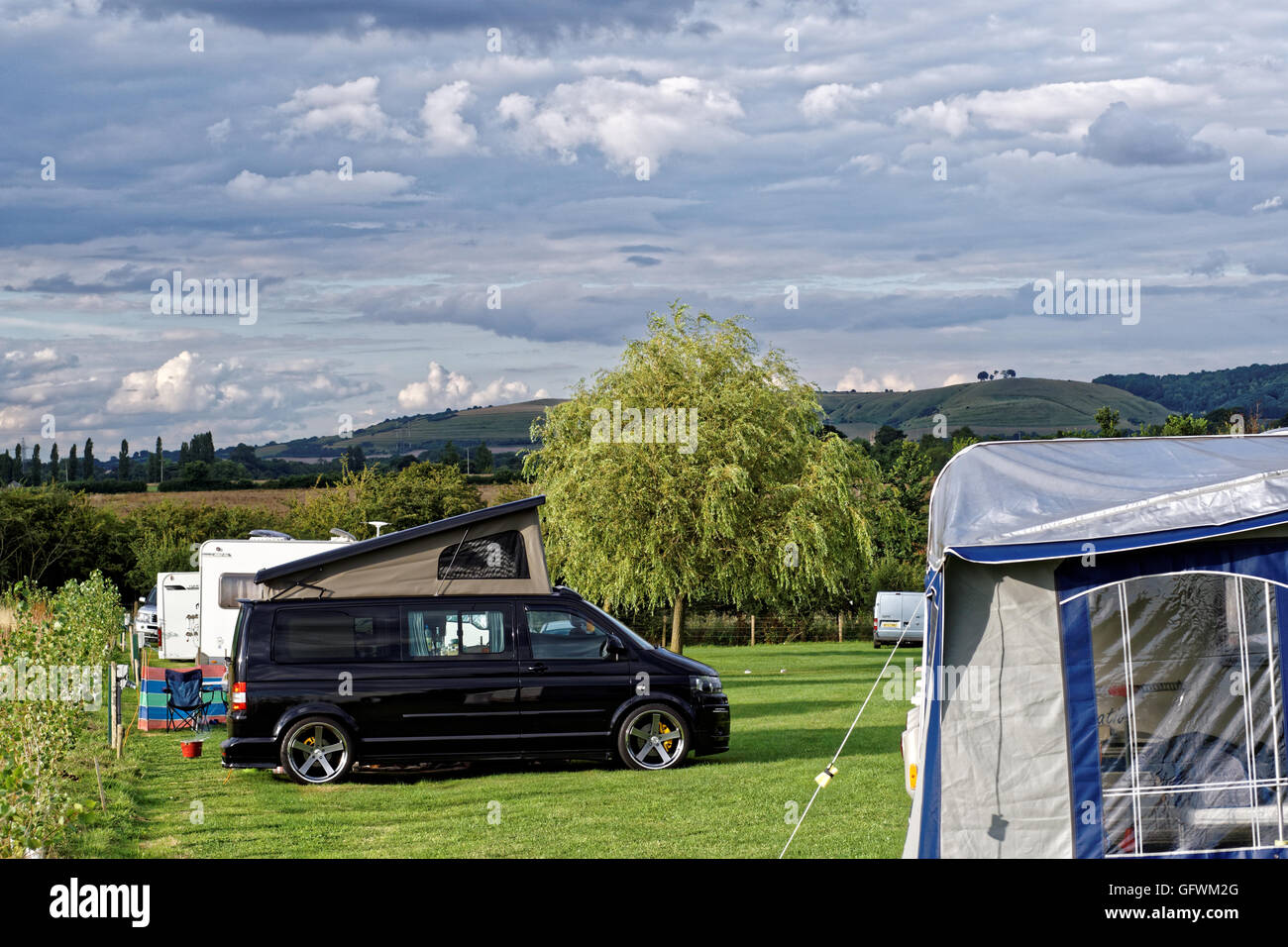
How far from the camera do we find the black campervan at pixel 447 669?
12.1 metres

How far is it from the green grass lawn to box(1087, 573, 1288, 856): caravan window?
6.44 ft

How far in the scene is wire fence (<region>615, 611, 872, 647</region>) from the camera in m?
42.2

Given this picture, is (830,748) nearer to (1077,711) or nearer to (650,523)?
(1077,711)

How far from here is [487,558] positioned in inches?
500

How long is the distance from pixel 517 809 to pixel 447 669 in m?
2.04

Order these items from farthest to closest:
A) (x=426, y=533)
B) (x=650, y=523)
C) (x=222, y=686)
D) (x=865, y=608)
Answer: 1. (x=865, y=608)
2. (x=650, y=523)
3. (x=222, y=686)
4. (x=426, y=533)

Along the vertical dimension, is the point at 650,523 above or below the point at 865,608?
above

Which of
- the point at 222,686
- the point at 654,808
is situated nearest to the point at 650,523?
the point at 222,686

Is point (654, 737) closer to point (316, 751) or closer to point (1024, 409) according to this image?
point (316, 751)

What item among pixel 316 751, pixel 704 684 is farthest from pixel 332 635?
pixel 704 684

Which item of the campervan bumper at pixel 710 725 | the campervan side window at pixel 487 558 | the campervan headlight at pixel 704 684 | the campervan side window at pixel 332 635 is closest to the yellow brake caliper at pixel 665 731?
the campervan bumper at pixel 710 725
